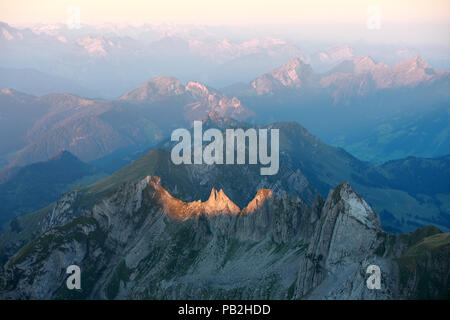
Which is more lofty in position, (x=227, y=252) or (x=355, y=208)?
(x=355, y=208)

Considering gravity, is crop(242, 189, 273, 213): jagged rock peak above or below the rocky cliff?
above

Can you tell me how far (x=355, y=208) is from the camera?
362 ft

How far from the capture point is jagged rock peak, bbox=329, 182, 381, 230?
10869 centimetres

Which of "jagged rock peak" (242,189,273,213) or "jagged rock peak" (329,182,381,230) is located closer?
"jagged rock peak" (329,182,381,230)

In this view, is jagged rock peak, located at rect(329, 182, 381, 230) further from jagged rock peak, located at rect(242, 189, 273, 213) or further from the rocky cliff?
jagged rock peak, located at rect(242, 189, 273, 213)

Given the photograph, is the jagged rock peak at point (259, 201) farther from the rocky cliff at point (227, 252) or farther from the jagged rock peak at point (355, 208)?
the jagged rock peak at point (355, 208)

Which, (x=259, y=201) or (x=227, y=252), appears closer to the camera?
(x=227, y=252)

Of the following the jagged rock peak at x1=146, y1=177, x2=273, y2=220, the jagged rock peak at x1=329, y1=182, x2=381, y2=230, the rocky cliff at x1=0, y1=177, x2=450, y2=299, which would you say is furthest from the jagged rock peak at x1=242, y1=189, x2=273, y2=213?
the jagged rock peak at x1=329, y1=182, x2=381, y2=230

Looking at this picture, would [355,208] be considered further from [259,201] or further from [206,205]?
[206,205]

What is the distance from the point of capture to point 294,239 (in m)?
134

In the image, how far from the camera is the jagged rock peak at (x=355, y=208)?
357ft

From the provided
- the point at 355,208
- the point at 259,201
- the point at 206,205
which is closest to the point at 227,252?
the point at 259,201

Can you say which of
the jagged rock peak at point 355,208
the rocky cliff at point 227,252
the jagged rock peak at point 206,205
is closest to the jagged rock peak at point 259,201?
the jagged rock peak at point 206,205
